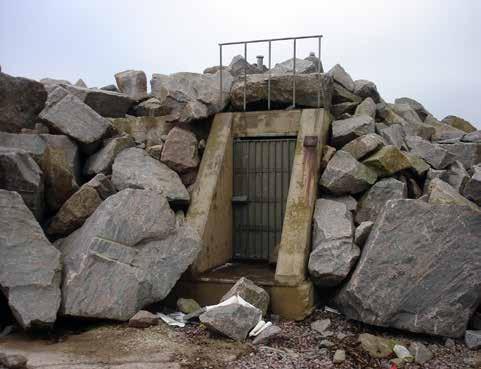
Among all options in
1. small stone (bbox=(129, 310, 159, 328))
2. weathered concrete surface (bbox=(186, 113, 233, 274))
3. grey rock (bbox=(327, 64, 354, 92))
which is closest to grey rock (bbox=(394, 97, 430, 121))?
grey rock (bbox=(327, 64, 354, 92))

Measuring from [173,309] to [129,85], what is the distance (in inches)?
235

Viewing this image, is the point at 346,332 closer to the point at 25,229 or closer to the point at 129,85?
the point at 25,229

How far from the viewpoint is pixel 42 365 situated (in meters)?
4.82

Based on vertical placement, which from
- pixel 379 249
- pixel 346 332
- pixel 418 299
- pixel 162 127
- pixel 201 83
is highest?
pixel 201 83

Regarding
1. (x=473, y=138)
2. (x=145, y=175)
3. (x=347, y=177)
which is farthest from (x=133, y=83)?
(x=473, y=138)

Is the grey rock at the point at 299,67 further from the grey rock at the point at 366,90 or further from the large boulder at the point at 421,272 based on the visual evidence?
the large boulder at the point at 421,272

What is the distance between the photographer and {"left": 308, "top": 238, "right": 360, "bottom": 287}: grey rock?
6.55 metres

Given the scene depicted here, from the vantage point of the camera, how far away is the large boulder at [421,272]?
597cm

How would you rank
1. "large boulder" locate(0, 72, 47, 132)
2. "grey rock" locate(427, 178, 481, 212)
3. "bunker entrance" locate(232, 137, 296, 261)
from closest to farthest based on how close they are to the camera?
"grey rock" locate(427, 178, 481, 212) → "large boulder" locate(0, 72, 47, 132) → "bunker entrance" locate(232, 137, 296, 261)

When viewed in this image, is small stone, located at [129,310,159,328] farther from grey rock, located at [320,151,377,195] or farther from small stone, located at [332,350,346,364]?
grey rock, located at [320,151,377,195]

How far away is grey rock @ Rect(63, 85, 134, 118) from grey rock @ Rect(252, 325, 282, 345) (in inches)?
208

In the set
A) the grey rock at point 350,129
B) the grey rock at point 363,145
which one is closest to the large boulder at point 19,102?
the grey rock at point 350,129

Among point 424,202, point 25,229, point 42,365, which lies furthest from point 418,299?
point 25,229

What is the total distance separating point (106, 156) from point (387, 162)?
412 cm
